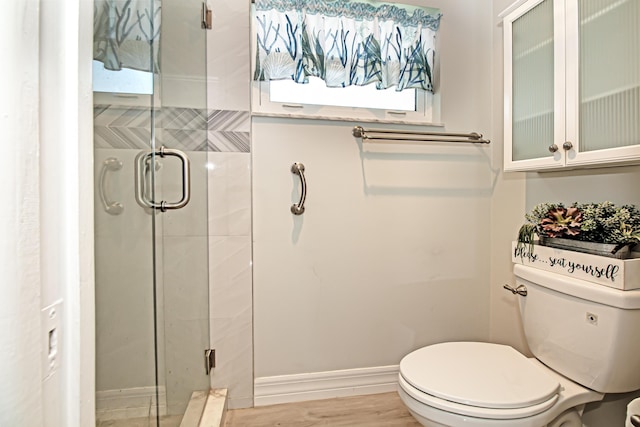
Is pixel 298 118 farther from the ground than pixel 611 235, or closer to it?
farther from the ground

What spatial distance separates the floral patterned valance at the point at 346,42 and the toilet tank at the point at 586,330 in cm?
103

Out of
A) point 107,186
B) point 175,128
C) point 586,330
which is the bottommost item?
point 586,330

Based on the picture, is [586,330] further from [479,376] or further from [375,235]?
[375,235]

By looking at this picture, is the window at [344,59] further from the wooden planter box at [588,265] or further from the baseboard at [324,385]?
the baseboard at [324,385]

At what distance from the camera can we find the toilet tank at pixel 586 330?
0.95 metres

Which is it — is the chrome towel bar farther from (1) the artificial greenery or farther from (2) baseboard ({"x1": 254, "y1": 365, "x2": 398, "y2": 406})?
(2) baseboard ({"x1": 254, "y1": 365, "x2": 398, "y2": 406})

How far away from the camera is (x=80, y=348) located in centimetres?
45

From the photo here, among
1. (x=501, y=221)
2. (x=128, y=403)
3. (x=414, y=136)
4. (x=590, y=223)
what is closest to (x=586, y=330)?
(x=590, y=223)

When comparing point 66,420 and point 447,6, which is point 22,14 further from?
point 447,6

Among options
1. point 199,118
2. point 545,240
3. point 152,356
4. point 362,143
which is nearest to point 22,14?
point 152,356

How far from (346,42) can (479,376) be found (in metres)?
1.42

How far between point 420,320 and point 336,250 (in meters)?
0.56

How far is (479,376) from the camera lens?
1081mm

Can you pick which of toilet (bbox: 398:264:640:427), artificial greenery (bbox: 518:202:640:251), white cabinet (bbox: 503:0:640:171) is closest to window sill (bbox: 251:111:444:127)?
white cabinet (bbox: 503:0:640:171)
